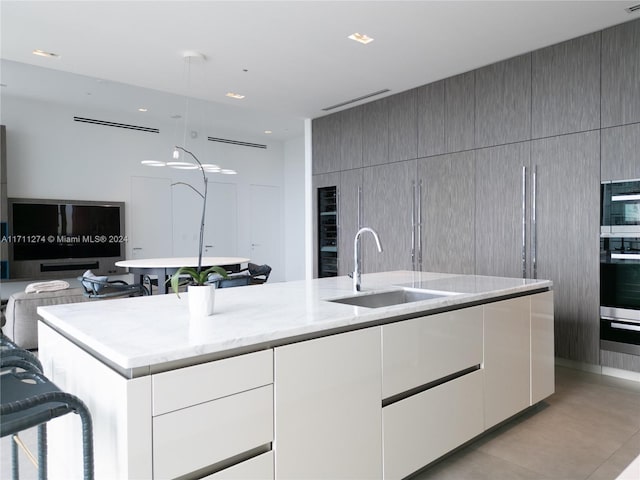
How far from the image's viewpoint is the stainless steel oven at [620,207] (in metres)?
3.28

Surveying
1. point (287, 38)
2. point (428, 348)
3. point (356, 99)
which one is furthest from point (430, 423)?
point (356, 99)

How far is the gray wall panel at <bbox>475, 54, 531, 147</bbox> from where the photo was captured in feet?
12.9

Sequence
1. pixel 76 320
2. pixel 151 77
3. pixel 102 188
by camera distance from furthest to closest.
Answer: pixel 102 188 → pixel 151 77 → pixel 76 320

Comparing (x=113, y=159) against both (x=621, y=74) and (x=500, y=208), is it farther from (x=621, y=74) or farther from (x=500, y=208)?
(x=621, y=74)

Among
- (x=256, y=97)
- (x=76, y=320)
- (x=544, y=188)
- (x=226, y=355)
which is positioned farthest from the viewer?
(x=256, y=97)

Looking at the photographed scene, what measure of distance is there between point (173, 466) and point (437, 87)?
4.46 meters

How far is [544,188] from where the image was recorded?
3.83 m

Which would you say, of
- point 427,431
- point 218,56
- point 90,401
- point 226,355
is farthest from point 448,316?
point 218,56

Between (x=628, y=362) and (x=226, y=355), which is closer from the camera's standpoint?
(x=226, y=355)

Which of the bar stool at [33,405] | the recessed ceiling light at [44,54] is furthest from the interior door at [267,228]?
the bar stool at [33,405]

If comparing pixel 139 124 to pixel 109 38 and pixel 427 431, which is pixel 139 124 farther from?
pixel 427 431

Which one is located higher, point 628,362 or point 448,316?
point 448,316

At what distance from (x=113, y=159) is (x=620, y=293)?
297 inches

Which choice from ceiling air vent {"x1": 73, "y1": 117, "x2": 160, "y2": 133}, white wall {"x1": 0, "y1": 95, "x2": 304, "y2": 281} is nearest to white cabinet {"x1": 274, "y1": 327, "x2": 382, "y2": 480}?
white wall {"x1": 0, "y1": 95, "x2": 304, "y2": 281}
